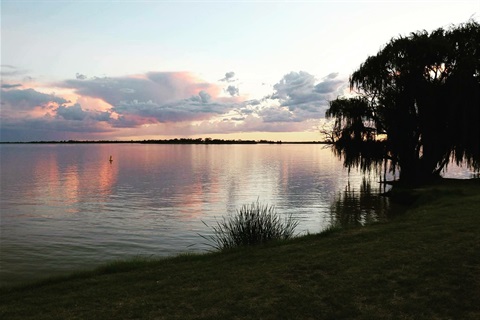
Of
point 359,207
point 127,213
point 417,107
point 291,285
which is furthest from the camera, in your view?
point 417,107

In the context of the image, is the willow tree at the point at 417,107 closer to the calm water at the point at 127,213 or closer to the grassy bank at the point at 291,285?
the calm water at the point at 127,213

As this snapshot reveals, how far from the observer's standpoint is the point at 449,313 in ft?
22.1

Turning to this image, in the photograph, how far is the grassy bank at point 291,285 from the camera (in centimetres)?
709

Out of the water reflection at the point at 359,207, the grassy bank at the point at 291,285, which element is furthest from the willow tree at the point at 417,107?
the grassy bank at the point at 291,285

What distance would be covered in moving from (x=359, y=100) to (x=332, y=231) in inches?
935

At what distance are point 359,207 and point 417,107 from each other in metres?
10.0

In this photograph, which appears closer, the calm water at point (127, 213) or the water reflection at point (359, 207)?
the calm water at point (127, 213)

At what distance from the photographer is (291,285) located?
325 inches

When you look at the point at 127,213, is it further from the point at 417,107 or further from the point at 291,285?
the point at 417,107

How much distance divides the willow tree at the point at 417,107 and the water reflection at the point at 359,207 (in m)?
3.08

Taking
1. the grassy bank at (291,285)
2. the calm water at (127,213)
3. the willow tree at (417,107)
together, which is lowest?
the calm water at (127,213)

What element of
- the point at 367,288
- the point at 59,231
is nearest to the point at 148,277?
the point at 367,288

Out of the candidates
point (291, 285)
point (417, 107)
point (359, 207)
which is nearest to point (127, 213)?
point (359, 207)

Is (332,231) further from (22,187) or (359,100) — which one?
(22,187)
